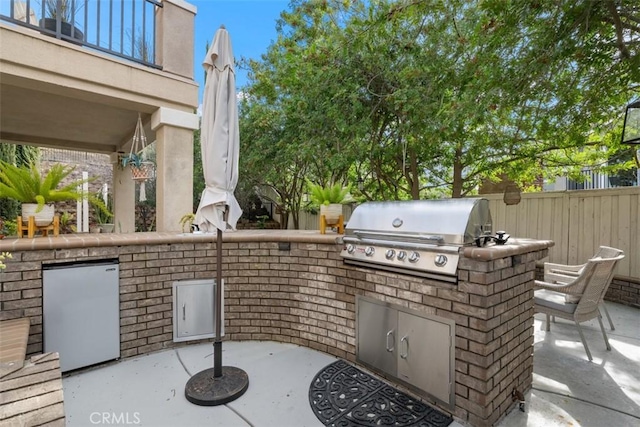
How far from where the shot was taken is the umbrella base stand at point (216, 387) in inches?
105

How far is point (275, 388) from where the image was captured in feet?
9.51

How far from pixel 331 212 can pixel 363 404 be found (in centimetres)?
211

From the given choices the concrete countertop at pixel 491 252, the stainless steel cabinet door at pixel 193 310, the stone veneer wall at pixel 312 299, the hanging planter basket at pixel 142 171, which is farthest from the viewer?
the hanging planter basket at pixel 142 171

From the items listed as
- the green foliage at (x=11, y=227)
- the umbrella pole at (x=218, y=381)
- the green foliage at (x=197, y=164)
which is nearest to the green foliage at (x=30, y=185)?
the green foliage at (x=11, y=227)

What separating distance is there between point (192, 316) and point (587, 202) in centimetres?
686

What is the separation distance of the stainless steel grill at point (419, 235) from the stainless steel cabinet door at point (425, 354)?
0.44 m

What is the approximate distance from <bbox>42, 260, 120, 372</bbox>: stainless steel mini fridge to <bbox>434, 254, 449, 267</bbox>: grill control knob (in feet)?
10.4

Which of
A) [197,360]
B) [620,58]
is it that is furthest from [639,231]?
[197,360]

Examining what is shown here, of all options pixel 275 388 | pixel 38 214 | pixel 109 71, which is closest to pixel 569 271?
pixel 275 388

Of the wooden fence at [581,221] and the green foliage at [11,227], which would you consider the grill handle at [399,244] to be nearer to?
the green foliage at [11,227]

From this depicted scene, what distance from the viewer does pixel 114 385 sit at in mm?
2928

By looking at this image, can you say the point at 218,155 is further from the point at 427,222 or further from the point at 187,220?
the point at 187,220

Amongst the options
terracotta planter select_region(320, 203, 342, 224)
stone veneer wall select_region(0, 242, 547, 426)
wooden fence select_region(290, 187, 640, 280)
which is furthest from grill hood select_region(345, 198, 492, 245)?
wooden fence select_region(290, 187, 640, 280)

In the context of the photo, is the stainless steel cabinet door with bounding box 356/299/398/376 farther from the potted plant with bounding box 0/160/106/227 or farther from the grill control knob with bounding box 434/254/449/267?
the potted plant with bounding box 0/160/106/227
